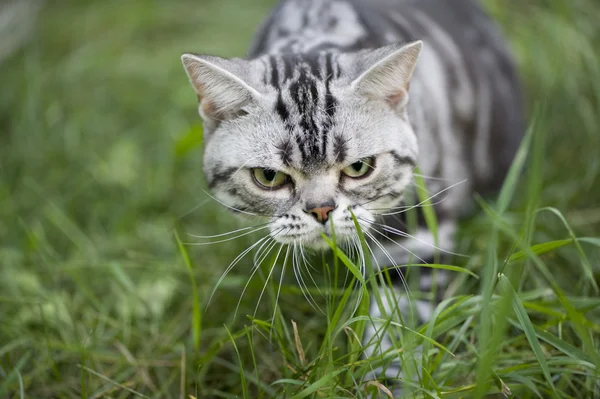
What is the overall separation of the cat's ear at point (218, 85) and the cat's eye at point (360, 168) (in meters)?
0.38

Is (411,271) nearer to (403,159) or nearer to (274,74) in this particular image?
(403,159)

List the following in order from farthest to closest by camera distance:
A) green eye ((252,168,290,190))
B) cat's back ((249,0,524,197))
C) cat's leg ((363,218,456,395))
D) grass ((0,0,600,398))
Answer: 1. cat's back ((249,0,524,197))
2. cat's leg ((363,218,456,395))
3. green eye ((252,168,290,190))
4. grass ((0,0,600,398))

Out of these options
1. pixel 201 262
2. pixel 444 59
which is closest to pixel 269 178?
pixel 201 262

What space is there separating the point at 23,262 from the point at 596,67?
298cm

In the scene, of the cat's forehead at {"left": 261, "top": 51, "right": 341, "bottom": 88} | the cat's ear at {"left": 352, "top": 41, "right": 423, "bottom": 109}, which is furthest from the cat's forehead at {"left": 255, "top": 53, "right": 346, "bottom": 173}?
the cat's ear at {"left": 352, "top": 41, "right": 423, "bottom": 109}

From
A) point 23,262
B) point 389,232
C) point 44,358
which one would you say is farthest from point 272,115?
point 23,262

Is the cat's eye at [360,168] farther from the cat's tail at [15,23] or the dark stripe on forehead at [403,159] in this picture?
the cat's tail at [15,23]

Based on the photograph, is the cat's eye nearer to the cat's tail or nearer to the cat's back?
the cat's back

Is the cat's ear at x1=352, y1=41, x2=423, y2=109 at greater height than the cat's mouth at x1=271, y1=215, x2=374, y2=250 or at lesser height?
greater

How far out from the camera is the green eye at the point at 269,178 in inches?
69.8

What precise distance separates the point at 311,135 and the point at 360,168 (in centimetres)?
20

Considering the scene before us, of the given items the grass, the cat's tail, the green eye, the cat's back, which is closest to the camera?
the grass

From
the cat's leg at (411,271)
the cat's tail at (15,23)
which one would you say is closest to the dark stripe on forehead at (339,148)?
the cat's leg at (411,271)

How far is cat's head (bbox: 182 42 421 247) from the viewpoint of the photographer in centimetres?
172
